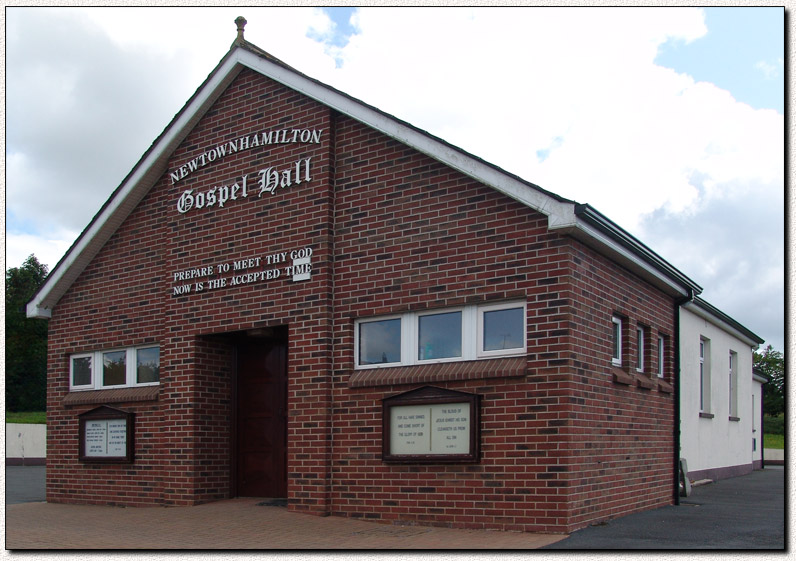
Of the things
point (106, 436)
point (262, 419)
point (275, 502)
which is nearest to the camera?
point (275, 502)

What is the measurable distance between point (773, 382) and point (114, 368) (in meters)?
34.0

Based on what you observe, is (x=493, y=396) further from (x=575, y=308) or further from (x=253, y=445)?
(x=253, y=445)

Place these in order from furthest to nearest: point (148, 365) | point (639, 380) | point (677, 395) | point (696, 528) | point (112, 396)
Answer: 1. point (112, 396)
2. point (148, 365)
3. point (677, 395)
4. point (639, 380)
5. point (696, 528)

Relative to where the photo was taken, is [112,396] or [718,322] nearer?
[112,396]

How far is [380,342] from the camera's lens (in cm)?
1159

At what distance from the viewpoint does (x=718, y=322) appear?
18750mm

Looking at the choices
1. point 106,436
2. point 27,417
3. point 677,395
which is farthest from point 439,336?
point 27,417

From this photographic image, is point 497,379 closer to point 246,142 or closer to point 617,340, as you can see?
point 617,340

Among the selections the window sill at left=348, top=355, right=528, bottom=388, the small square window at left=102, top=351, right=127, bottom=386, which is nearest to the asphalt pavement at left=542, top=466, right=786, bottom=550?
the window sill at left=348, top=355, right=528, bottom=388

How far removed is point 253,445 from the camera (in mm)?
13656

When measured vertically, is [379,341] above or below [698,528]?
above

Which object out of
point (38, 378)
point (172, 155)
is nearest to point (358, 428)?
point (172, 155)

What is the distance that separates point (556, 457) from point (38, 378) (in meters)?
48.0

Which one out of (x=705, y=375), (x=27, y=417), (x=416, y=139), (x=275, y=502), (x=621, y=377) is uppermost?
(x=416, y=139)
